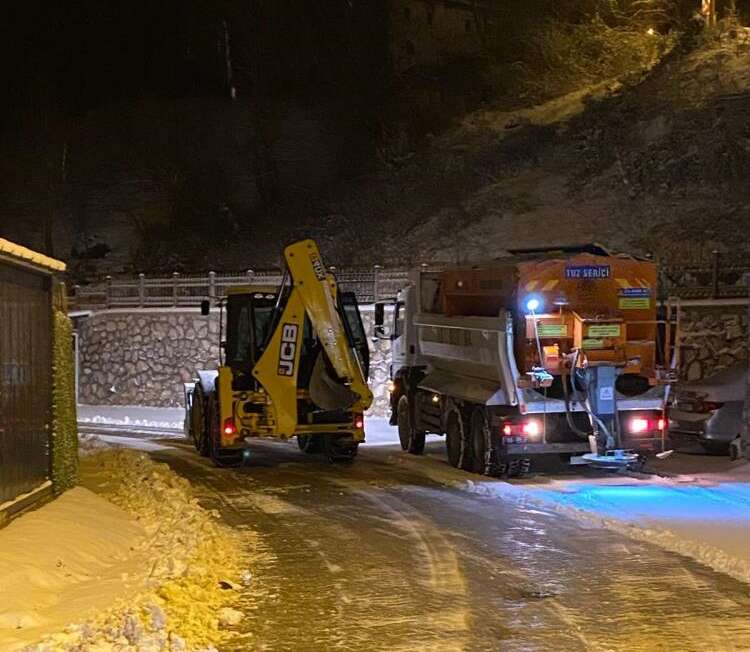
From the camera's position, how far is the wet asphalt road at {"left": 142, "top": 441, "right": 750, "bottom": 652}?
7109 millimetres

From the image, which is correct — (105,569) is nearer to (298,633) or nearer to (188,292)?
(298,633)

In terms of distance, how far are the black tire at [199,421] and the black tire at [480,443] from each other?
4.99 metres

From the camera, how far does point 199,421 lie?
59.7ft

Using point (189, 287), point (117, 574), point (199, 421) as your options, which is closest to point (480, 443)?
point (199, 421)

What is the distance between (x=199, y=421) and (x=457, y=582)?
10.4 metres

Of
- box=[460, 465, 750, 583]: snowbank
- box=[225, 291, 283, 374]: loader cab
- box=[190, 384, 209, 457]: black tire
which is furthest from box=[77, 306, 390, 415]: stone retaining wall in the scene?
box=[460, 465, 750, 583]: snowbank

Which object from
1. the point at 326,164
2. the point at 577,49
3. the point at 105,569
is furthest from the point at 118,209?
the point at 105,569

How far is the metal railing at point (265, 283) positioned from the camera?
23453 mm

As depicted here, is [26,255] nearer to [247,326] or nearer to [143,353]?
[247,326]

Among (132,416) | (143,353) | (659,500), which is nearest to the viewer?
(659,500)

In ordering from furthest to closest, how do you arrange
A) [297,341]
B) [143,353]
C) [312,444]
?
[143,353]
[312,444]
[297,341]

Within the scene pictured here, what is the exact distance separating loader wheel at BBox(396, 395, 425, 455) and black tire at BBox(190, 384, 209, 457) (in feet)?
12.1

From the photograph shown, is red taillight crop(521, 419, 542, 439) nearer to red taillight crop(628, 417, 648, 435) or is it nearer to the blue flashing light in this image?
red taillight crop(628, 417, 648, 435)

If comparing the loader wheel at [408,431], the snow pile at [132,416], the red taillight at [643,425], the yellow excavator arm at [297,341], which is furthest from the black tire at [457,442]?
the snow pile at [132,416]
